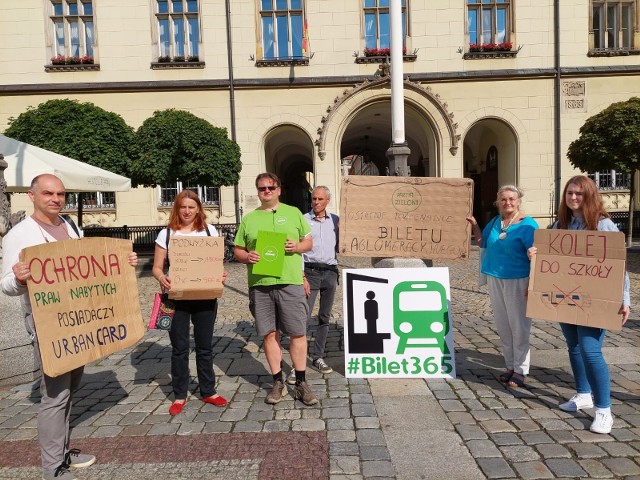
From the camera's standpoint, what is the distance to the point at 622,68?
16.0m

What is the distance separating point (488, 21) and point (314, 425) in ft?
56.1

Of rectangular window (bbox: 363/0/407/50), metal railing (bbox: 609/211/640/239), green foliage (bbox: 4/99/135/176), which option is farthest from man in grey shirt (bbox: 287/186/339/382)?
metal railing (bbox: 609/211/640/239)

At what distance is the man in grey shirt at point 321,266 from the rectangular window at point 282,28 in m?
13.3

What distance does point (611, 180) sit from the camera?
17.1 meters

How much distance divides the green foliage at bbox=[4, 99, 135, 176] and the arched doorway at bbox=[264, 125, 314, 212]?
6108mm

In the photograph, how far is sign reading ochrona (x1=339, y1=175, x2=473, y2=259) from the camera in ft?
14.7

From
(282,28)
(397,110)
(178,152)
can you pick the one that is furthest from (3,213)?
(282,28)

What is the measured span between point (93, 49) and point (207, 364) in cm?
1656

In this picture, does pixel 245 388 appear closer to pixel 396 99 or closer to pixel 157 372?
pixel 157 372

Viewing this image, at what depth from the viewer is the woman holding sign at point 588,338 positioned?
3.24 metres

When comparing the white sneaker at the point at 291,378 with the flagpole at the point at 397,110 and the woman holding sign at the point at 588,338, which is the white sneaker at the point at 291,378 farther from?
the flagpole at the point at 397,110

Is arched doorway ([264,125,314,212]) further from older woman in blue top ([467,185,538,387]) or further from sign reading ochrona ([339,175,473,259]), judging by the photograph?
older woman in blue top ([467,185,538,387])

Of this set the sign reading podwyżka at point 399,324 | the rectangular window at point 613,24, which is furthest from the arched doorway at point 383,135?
the sign reading podwyżka at point 399,324

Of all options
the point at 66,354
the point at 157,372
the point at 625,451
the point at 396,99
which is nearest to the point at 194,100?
the point at 396,99
